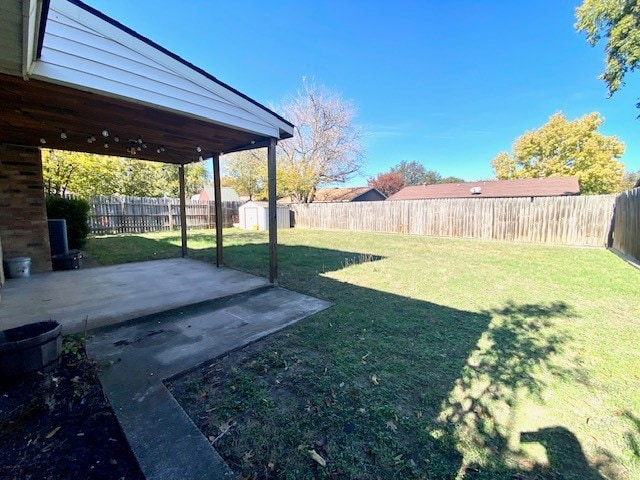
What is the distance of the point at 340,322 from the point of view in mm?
3137

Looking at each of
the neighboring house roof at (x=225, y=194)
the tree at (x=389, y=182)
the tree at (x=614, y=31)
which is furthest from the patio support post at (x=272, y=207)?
the tree at (x=389, y=182)

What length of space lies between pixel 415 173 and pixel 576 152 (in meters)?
30.4

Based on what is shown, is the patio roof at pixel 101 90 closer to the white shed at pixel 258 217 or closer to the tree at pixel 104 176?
the tree at pixel 104 176

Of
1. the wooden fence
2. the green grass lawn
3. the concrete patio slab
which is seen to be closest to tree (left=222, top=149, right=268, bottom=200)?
the concrete patio slab

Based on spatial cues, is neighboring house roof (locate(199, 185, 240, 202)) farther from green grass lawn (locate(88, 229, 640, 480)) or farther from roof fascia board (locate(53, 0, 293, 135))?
green grass lawn (locate(88, 229, 640, 480))

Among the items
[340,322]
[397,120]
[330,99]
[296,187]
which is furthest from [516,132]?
[340,322]

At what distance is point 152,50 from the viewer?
2.95 metres

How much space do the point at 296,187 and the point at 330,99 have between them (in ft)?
23.7

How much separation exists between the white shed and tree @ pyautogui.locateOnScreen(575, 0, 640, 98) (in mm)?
15645

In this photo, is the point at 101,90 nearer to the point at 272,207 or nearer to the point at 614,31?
the point at 272,207

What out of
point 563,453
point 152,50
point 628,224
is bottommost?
point 563,453

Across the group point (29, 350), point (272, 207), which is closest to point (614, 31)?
point (272, 207)

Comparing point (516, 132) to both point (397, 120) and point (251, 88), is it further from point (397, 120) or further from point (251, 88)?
point (251, 88)

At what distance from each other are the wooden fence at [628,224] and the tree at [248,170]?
20881mm
